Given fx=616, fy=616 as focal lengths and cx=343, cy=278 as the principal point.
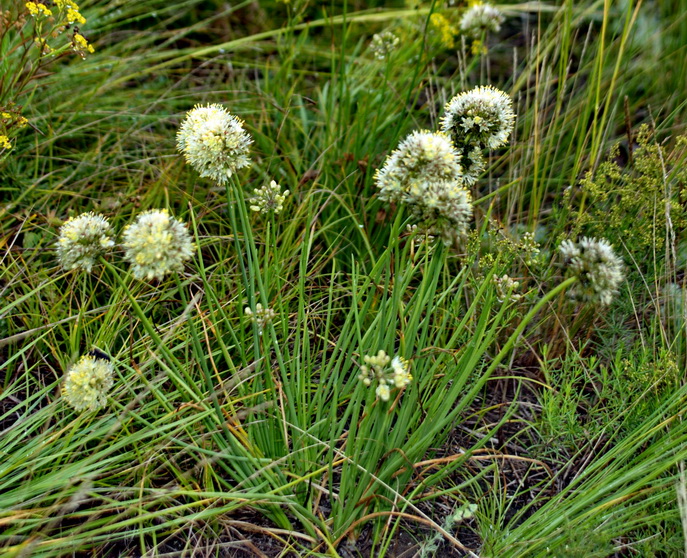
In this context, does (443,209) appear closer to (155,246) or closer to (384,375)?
(384,375)

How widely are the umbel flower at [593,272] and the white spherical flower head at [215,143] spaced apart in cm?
88

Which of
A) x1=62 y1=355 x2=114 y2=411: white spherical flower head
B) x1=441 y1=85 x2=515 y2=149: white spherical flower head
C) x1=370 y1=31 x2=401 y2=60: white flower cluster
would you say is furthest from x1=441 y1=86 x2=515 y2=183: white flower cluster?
x1=370 y1=31 x2=401 y2=60: white flower cluster

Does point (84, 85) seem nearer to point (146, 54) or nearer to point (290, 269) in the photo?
point (146, 54)

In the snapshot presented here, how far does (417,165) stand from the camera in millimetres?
1498

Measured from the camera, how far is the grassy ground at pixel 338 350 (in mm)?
1720

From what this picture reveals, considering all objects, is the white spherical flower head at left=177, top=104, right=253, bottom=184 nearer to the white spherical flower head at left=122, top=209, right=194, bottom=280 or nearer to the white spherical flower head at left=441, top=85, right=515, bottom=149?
the white spherical flower head at left=122, top=209, right=194, bottom=280

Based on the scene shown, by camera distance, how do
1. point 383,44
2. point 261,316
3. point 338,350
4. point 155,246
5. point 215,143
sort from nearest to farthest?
point 155,246 → point 215,143 → point 261,316 → point 338,350 → point 383,44

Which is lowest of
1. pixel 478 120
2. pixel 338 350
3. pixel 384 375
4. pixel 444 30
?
pixel 338 350

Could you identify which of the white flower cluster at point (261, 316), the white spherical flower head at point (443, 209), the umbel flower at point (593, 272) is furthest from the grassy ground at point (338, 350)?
the white spherical flower head at point (443, 209)

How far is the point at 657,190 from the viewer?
220 centimetres

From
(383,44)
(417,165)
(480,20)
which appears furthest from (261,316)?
(480,20)

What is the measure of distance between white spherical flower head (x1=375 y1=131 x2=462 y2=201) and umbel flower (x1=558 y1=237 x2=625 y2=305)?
1.17 ft

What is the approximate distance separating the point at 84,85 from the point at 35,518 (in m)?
2.50

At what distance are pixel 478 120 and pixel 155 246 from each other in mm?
907
